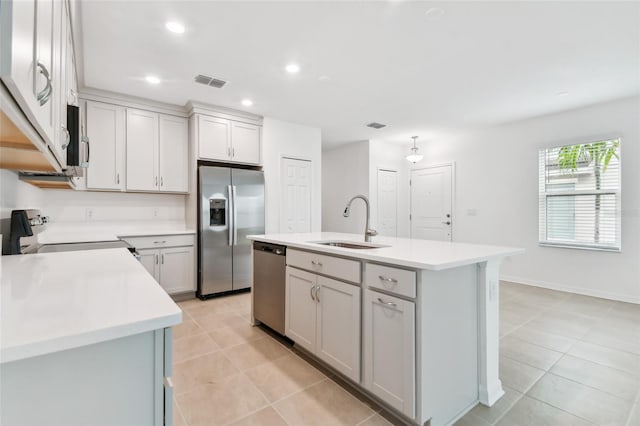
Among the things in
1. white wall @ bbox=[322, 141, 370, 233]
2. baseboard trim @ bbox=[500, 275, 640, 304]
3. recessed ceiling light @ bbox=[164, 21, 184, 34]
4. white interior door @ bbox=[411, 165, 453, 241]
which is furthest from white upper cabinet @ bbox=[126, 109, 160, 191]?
baseboard trim @ bbox=[500, 275, 640, 304]

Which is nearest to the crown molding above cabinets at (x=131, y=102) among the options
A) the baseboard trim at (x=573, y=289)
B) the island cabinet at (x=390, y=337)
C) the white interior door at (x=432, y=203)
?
the island cabinet at (x=390, y=337)

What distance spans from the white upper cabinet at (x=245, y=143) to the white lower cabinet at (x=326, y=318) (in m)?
2.46

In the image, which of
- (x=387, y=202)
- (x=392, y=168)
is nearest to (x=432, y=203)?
(x=387, y=202)

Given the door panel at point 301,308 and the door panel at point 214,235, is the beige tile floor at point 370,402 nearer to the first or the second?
the door panel at point 301,308

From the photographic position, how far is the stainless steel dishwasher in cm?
257

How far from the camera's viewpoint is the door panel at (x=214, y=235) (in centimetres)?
386

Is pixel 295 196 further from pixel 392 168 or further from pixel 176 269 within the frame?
pixel 392 168

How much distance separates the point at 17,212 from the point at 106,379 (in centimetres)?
167

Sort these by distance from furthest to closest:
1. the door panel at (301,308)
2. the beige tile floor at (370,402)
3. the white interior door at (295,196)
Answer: the white interior door at (295,196) → the door panel at (301,308) → the beige tile floor at (370,402)

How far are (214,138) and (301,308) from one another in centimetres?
284

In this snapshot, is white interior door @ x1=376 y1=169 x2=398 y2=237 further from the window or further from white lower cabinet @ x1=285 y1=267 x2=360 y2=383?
white lower cabinet @ x1=285 y1=267 x2=360 y2=383

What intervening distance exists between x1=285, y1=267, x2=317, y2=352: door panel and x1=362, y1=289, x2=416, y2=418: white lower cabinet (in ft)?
1.75

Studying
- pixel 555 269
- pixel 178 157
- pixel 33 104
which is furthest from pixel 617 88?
pixel 178 157

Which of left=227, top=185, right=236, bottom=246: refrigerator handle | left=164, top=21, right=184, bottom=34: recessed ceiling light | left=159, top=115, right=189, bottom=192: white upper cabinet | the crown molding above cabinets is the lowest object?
left=227, top=185, right=236, bottom=246: refrigerator handle
